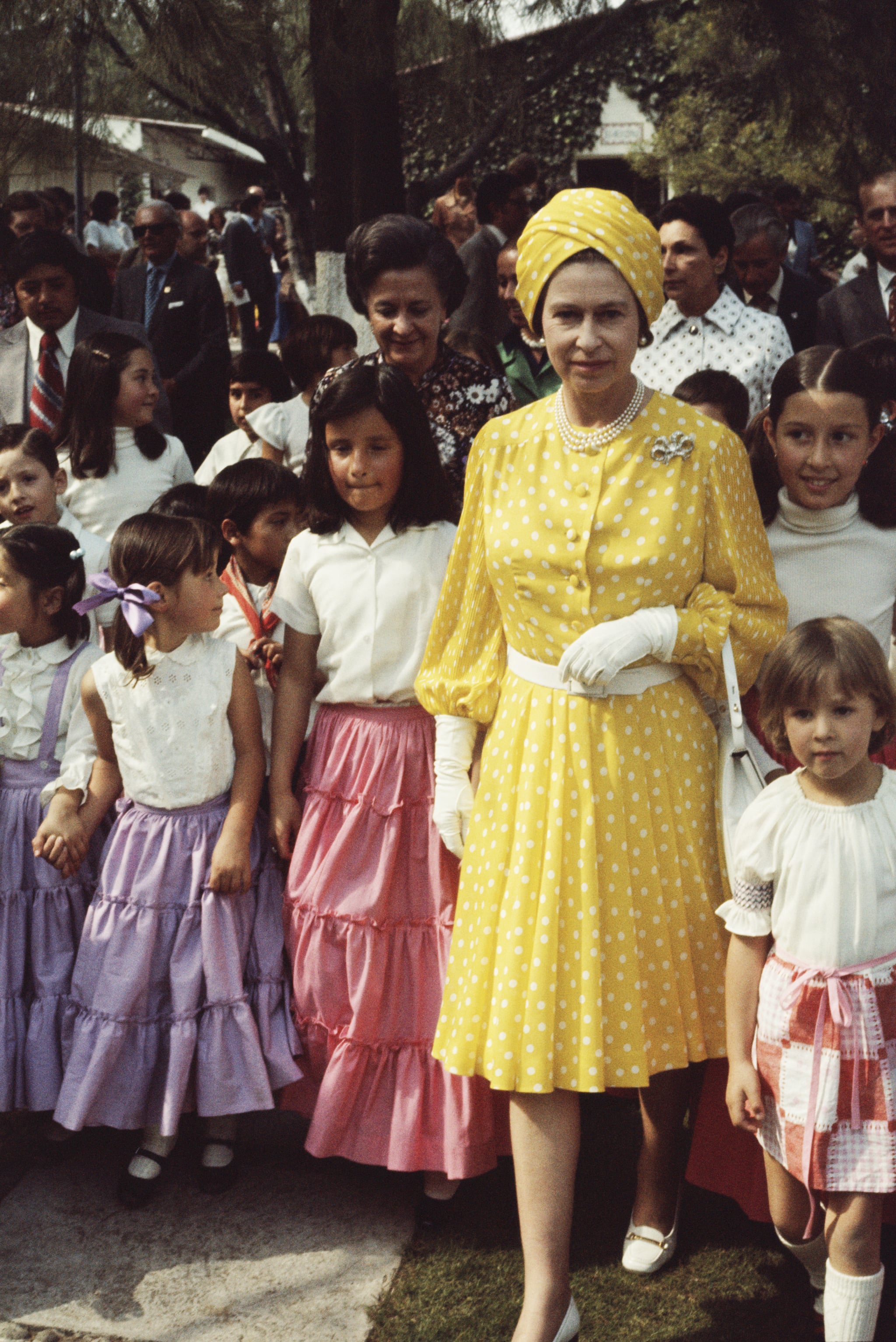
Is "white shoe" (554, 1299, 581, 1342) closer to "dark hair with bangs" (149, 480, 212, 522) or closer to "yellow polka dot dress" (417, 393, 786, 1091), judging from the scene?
"yellow polka dot dress" (417, 393, 786, 1091)

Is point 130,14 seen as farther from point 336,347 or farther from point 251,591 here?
point 251,591

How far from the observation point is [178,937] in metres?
2.92

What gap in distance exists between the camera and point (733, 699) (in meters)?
2.41

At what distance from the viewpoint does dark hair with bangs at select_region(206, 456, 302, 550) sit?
3342 millimetres

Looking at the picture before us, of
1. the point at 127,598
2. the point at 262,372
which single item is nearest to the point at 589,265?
the point at 127,598

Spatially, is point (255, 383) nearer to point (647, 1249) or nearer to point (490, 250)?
point (490, 250)

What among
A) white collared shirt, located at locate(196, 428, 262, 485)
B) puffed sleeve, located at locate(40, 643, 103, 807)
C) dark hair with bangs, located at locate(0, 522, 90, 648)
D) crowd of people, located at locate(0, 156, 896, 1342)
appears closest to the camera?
crowd of people, located at locate(0, 156, 896, 1342)

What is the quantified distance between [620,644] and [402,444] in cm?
80

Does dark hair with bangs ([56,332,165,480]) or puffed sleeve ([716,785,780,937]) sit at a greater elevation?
dark hair with bangs ([56,332,165,480])

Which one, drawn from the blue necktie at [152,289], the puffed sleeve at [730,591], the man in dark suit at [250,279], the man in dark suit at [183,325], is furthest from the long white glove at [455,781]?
the man in dark suit at [250,279]

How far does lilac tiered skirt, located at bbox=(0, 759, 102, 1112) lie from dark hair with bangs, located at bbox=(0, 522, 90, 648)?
13.2 inches

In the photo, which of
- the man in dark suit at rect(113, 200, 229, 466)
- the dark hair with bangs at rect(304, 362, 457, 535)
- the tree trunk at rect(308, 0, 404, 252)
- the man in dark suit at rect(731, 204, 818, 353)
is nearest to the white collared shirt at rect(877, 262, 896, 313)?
the man in dark suit at rect(731, 204, 818, 353)

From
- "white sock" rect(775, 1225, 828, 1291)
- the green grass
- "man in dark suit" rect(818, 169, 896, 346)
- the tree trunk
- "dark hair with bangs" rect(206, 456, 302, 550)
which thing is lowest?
the green grass

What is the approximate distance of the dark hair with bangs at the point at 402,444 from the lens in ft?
9.34
